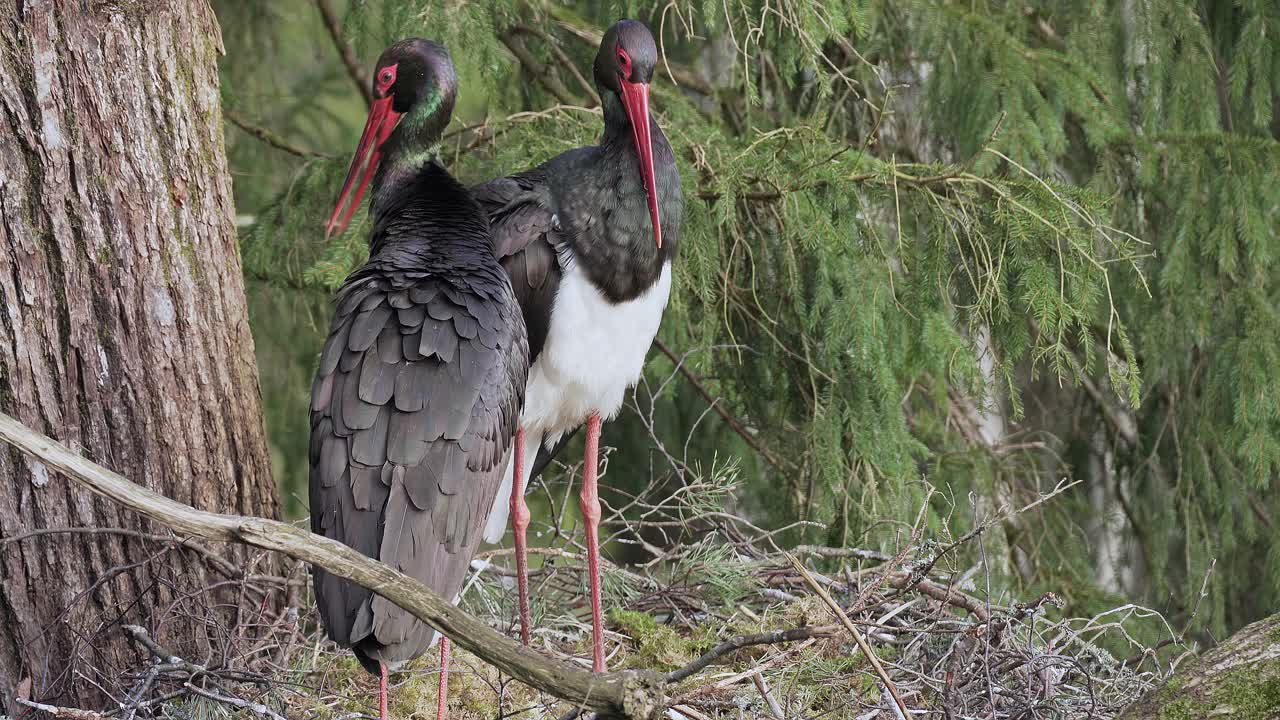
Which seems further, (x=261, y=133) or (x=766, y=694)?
(x=261, y=133)

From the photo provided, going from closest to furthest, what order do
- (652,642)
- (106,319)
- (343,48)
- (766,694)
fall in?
(766,694)
(106,319)
(652,642)
(343,48)

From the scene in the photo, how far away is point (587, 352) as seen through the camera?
3363mm

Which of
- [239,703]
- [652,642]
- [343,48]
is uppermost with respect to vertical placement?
[343,48]

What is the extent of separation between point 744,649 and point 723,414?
1107 millimetres

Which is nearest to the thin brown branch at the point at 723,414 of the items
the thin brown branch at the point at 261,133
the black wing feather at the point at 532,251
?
the black wing feather at the point at 532,251

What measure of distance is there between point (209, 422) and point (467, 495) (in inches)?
29.2

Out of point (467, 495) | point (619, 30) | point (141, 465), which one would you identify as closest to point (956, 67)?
point (619, 30)

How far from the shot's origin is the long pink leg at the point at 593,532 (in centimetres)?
333

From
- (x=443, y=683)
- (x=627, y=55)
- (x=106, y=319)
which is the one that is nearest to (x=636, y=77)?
(x=627, y=55)

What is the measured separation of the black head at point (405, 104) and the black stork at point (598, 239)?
0.78 ft

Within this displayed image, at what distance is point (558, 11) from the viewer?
423 centimetres

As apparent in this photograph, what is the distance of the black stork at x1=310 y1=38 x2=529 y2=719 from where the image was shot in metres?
2.68

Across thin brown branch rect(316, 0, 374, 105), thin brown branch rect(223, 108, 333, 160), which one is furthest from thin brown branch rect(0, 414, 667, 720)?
thin brown branch rect(316, 0, 374, 105)

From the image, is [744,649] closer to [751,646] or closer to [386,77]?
[751,646]
